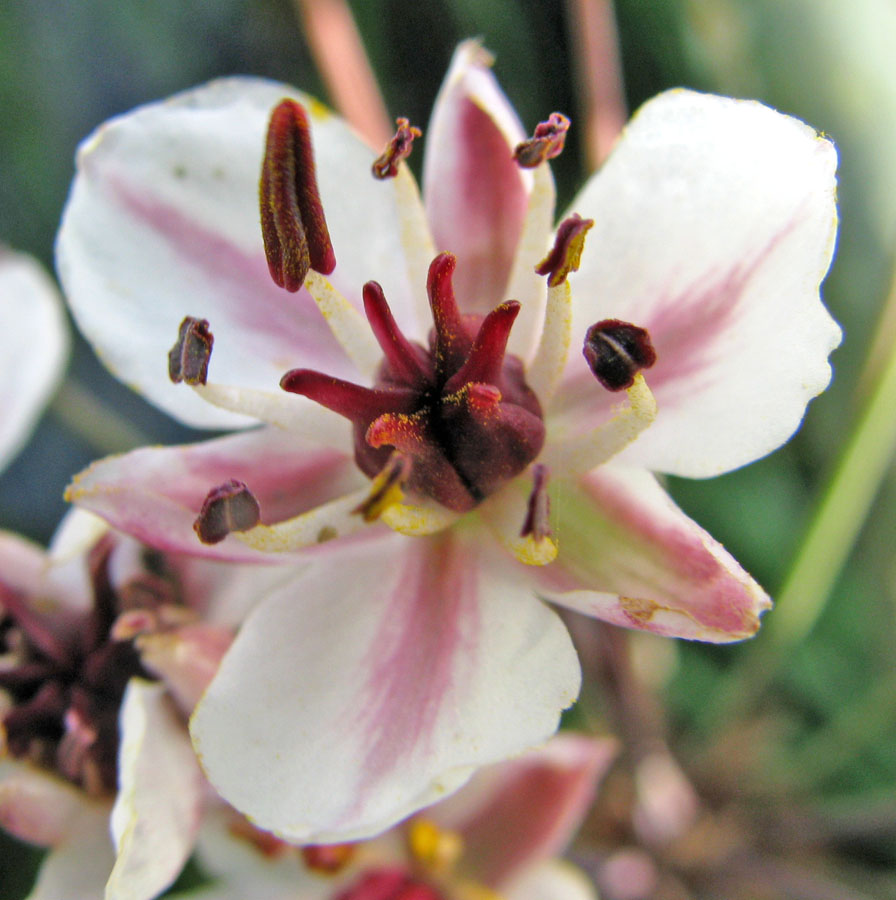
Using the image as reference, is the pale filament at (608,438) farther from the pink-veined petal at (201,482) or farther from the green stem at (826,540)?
the green stem at (826,540)

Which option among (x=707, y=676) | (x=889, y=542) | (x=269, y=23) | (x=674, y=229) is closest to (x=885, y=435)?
(x=674, y=229)

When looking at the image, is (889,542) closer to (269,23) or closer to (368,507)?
(368,507)

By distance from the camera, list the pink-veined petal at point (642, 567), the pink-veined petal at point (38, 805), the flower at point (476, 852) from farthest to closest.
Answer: the flower at point (476, 852) < the pink-veined petal at point (38, 805) < the pink-veined petal at point (642, 567)

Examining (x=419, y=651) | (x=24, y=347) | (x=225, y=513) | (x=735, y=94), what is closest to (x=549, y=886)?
(x=419, y=651)

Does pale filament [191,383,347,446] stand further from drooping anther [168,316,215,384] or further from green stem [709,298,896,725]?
green stem [709,298,896,725]

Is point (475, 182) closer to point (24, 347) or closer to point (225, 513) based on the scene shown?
point (225, 513)

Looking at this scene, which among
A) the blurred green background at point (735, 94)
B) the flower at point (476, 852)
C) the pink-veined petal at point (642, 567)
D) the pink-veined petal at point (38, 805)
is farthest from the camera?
the blurred green background at point (735, 94)

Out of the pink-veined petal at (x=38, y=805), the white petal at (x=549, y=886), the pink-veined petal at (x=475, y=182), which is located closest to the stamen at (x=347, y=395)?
the pink-veined petal at (x=475, y=182)
